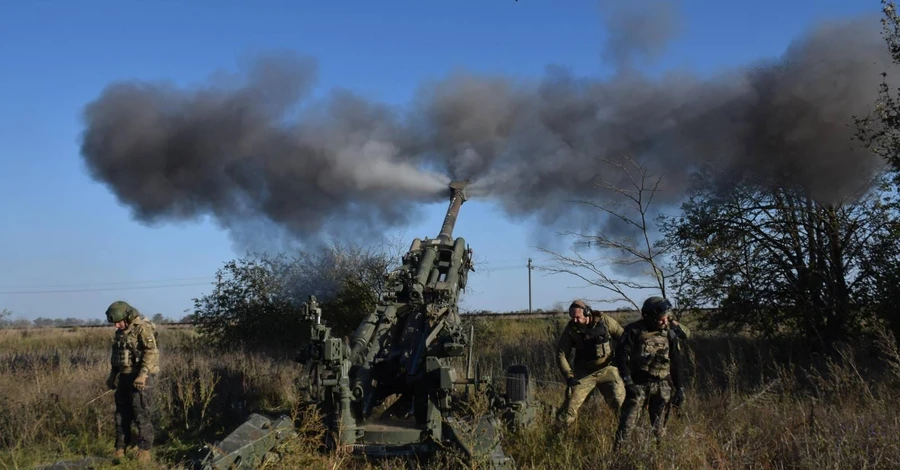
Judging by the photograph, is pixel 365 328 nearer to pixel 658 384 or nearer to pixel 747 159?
pixel 658 384

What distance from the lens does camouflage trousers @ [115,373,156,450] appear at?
8.06m

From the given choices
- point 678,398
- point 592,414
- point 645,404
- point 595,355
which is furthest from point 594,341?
point 678,398

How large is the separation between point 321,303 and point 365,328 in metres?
8.66

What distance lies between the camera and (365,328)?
30.0 feet

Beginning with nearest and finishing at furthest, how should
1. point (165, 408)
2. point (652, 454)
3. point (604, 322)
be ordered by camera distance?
point (652, 454) → point (604, 322) → point (165, 408)

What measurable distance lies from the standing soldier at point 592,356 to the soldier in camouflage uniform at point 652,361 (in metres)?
1.09

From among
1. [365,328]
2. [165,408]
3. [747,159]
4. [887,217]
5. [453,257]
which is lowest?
[165,408]

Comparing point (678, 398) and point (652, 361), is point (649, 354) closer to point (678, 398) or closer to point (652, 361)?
point (652, 361)

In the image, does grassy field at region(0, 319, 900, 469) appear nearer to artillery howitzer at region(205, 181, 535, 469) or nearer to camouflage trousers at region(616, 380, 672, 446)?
camouflage trousers at region(616, 380, 672, 446)

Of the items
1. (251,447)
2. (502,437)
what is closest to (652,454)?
(502,437)

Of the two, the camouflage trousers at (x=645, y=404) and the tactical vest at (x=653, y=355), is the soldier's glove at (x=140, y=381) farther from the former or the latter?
the tactical vest at (x=653, y=355)

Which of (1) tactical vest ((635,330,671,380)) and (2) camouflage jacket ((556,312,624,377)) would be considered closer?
(1) tactical vest ((635,330,671,380))

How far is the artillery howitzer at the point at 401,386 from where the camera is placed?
6.64m

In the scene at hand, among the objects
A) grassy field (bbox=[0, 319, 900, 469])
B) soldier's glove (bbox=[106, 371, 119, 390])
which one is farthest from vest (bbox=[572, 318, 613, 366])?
soldier's glove (bbox=[106, 371, 119, 390])
